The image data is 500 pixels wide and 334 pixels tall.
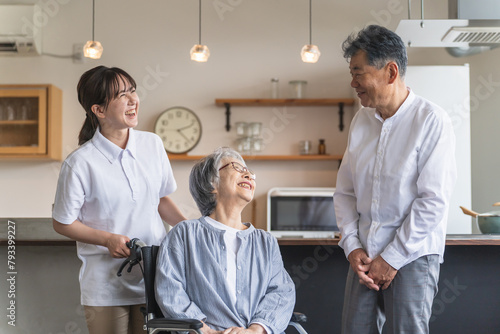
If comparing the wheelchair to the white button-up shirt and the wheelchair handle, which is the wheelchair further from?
the white button-up shirt

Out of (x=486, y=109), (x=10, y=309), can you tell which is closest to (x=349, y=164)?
(x=10, y=309)

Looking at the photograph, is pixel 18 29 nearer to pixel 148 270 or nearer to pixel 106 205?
pixel 106 205

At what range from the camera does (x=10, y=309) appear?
3.23m

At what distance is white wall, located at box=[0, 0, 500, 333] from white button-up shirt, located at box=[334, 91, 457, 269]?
3.19 metres

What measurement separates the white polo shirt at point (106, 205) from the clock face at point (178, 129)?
10.3ft

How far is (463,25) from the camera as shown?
11.7ft

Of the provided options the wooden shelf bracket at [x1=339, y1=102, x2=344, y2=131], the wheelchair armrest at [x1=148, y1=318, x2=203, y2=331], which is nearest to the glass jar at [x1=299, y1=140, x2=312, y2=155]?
the wooden shelf bracket at [x1=339, y1=102, x2=344, y2=131]

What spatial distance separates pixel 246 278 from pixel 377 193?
0.51 m

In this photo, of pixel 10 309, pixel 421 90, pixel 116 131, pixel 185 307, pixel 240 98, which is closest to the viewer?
pixel 185 307

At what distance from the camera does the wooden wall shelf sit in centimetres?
502

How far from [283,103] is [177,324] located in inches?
143

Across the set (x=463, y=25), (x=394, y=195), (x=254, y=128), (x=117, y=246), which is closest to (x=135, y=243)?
(x=117, y=246)

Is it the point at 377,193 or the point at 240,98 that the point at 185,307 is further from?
the point at 240,98

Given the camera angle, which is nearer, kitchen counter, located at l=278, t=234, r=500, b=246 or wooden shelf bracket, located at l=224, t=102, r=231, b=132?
kitchen counter, located at l=278, t=234, r=500, b=246
